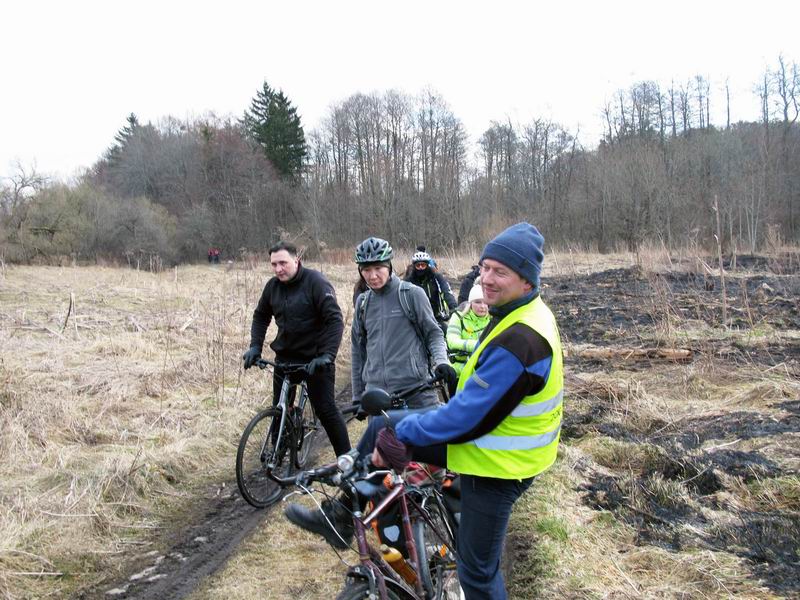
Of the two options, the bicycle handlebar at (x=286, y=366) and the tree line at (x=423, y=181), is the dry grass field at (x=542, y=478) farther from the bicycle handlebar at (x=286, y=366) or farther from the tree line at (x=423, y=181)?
the tree line at (x=423, y=181)

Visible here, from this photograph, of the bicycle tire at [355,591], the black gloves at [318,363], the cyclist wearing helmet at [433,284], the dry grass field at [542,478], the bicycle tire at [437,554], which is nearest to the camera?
the bicycle tire at [355,591]

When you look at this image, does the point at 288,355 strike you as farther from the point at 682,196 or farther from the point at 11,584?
the point at 682,196

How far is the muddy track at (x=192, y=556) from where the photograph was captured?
3732 mm

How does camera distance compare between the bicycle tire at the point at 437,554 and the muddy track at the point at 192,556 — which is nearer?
the bicycle tire at the point at 437,554

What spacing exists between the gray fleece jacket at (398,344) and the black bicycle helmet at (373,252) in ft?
0.75

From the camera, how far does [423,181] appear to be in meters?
47.4

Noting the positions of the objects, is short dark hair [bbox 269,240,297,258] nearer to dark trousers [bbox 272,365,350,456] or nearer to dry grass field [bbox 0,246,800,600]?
dark trousers [bbox 272,365,350,456]

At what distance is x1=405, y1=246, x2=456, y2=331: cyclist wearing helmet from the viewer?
7293 mm

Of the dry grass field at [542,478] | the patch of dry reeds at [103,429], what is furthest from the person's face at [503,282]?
the patch of dry reeds at [103,429]

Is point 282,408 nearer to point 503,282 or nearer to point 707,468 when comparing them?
point 503,282

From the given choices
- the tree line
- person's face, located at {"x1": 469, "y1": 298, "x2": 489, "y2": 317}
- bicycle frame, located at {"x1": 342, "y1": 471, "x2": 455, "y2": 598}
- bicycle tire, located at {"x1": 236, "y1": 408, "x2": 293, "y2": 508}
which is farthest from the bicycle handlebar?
the tree line

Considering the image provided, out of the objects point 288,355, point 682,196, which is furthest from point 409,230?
point 288,355

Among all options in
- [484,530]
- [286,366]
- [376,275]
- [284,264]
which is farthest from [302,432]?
[484,530]

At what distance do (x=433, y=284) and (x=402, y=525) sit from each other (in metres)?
4.84
